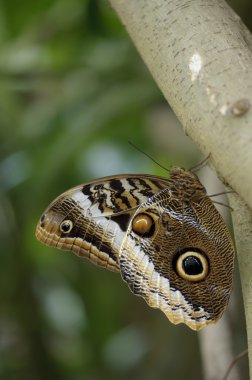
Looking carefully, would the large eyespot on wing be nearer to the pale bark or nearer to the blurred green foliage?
the pale bark

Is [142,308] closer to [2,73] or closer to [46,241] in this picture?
[2,73]

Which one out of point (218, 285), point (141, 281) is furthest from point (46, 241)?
point (218, 285)

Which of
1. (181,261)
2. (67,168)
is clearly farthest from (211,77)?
(67,168)

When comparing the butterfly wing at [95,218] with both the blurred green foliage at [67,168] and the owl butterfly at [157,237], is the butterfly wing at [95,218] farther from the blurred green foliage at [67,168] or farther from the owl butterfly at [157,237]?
the blurred green foliage at [67,168]

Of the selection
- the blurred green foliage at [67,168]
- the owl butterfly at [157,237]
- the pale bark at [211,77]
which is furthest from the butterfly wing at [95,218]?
the blurred green foliage at [67,168]

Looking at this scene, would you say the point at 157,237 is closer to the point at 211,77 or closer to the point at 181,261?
the point at 181,261

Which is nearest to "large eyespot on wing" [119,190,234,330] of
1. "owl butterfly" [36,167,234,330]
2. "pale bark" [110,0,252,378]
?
"owl butterfly" [36,167,234,330]

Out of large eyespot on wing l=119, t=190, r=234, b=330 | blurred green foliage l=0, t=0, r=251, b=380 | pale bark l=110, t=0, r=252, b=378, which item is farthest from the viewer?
blurred green foliage l=0, t=0, r=251, b=380
